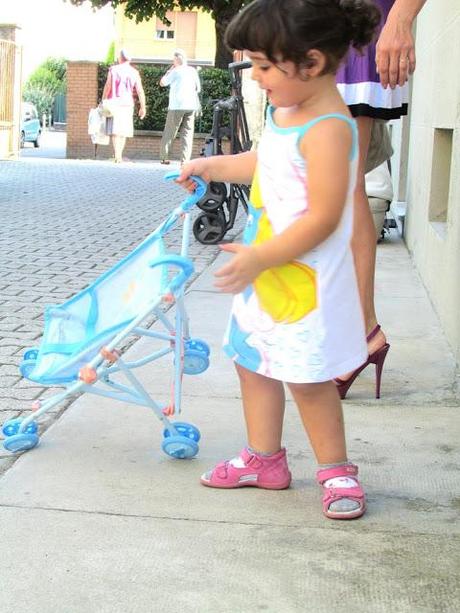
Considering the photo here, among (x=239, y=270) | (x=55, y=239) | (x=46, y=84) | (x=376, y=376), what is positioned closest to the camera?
(x=239, y=270)

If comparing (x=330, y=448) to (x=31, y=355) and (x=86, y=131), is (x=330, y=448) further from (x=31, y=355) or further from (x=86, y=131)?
(x=86, y=131)

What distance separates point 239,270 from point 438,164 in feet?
13.2

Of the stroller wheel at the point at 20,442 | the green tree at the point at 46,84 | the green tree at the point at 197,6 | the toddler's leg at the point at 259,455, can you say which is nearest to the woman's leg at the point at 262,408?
the toddler's leg at the point at 259,455

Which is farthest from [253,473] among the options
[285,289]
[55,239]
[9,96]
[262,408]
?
[9,96]

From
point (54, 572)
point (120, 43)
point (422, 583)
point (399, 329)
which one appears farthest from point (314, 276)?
point (120, 43)

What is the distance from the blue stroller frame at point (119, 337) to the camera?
3.20 meters

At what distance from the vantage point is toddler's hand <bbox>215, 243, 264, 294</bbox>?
2.65 meters

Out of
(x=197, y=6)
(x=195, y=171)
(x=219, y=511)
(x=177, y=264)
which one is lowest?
(x=219, y=511)

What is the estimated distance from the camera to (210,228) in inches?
353

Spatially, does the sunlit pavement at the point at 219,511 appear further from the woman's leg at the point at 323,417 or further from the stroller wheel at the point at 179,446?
the woman's leg at the point at 323,417

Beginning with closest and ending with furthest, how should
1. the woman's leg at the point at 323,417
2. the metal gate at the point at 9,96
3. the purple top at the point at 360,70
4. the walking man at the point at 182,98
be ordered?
the woman's leg at the point at 323,417 → the purple top at the point at 360,70 → the walking man at the point at 182,98 → the metal gate at the point at 9,96

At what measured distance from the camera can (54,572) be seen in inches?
102

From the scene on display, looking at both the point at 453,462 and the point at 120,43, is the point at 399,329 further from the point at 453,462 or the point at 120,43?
the point at 120,43

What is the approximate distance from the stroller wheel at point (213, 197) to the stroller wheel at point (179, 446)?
17.7ft
